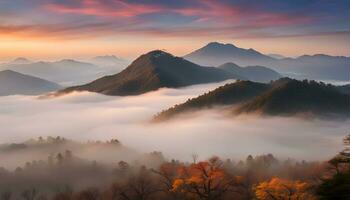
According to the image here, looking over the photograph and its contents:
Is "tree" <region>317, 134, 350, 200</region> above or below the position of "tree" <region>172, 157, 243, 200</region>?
above

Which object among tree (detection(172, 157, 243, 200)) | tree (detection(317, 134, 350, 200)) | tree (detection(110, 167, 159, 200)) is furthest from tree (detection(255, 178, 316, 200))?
tree (detection(110, 167, 159, 200))

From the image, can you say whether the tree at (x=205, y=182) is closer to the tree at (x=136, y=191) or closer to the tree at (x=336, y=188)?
the tree at (x=136, y=191)

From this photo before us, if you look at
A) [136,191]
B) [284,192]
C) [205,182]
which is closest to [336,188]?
[284,192]

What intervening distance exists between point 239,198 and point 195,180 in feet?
98.7

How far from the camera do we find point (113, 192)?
156 m

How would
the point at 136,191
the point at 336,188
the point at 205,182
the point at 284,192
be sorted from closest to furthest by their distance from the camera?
1. the point at 336,188
2. the point at 284,192
3. the point at 205,182
4. the point at 136,191

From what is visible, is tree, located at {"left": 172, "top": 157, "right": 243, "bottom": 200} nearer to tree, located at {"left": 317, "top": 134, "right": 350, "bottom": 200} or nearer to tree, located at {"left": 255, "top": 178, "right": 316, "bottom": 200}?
tree, located at {"left": 255, "top": 178, "right": 316, "bottom": 200}

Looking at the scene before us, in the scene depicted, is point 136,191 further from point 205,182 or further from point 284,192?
point 284,192

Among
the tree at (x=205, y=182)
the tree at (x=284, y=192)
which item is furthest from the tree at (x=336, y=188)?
the tree at (x=205, y=182)

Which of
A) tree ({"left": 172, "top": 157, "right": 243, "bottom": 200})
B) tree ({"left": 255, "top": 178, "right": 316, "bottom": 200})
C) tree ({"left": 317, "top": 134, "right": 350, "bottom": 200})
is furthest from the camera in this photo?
tree ({"left": 172, "top": 157, "right": 243, "bottom": 200})

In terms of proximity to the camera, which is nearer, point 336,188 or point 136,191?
point 336,188

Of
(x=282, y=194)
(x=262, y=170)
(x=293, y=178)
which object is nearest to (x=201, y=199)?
(x=282, y=194)

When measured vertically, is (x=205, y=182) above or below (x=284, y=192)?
below

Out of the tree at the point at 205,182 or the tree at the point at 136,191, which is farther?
the tree at the point at 136,191
